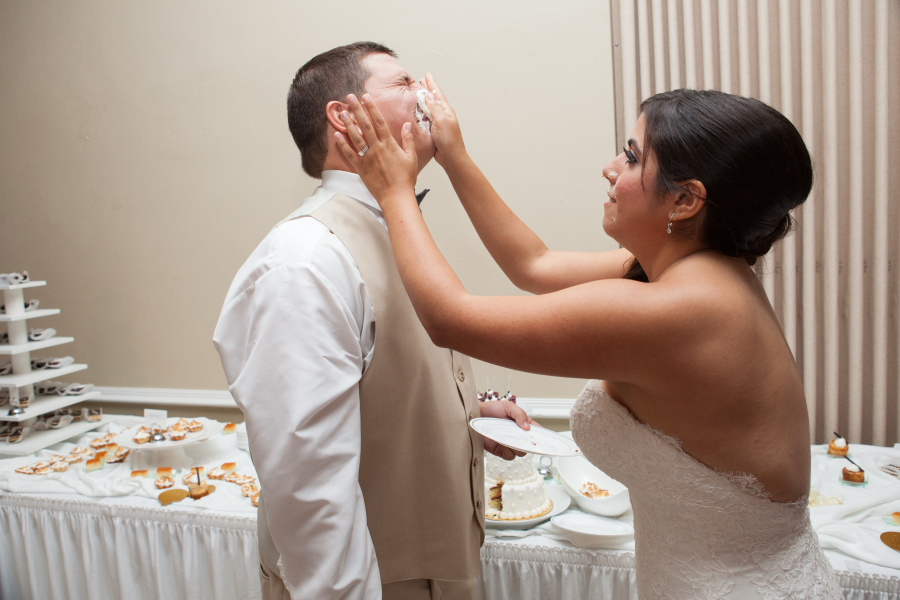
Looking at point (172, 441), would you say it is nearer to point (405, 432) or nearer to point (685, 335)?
point (405, 432)

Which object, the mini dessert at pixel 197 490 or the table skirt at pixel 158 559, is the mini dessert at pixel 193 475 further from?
the table skirt at pixel 158 559

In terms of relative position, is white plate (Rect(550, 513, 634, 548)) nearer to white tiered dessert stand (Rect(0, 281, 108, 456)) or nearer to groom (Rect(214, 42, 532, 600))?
groom (Rect(214, 42, 532, 600))

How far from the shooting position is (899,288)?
2.31 m

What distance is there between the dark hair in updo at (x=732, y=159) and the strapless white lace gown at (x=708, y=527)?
0.44m

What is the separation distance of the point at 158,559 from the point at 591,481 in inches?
60.3

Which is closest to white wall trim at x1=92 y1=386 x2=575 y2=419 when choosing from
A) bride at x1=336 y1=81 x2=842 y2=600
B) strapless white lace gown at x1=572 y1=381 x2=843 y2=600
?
bride at x1=336 y1=81 x2=842 y2=600

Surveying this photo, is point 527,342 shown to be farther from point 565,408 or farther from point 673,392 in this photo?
point 565,408

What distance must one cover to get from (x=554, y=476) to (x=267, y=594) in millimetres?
1134

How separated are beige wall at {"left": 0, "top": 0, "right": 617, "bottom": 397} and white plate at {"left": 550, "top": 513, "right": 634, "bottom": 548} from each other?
89 cm

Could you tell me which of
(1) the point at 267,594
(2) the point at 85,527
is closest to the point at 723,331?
(1) the point at 267,594

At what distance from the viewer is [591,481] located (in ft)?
6.68

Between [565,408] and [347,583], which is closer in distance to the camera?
[347,583]

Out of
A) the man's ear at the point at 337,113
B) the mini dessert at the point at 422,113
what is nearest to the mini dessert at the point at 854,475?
the mini dessert at the point at 422,113

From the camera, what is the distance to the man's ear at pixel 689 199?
1.07 meters
